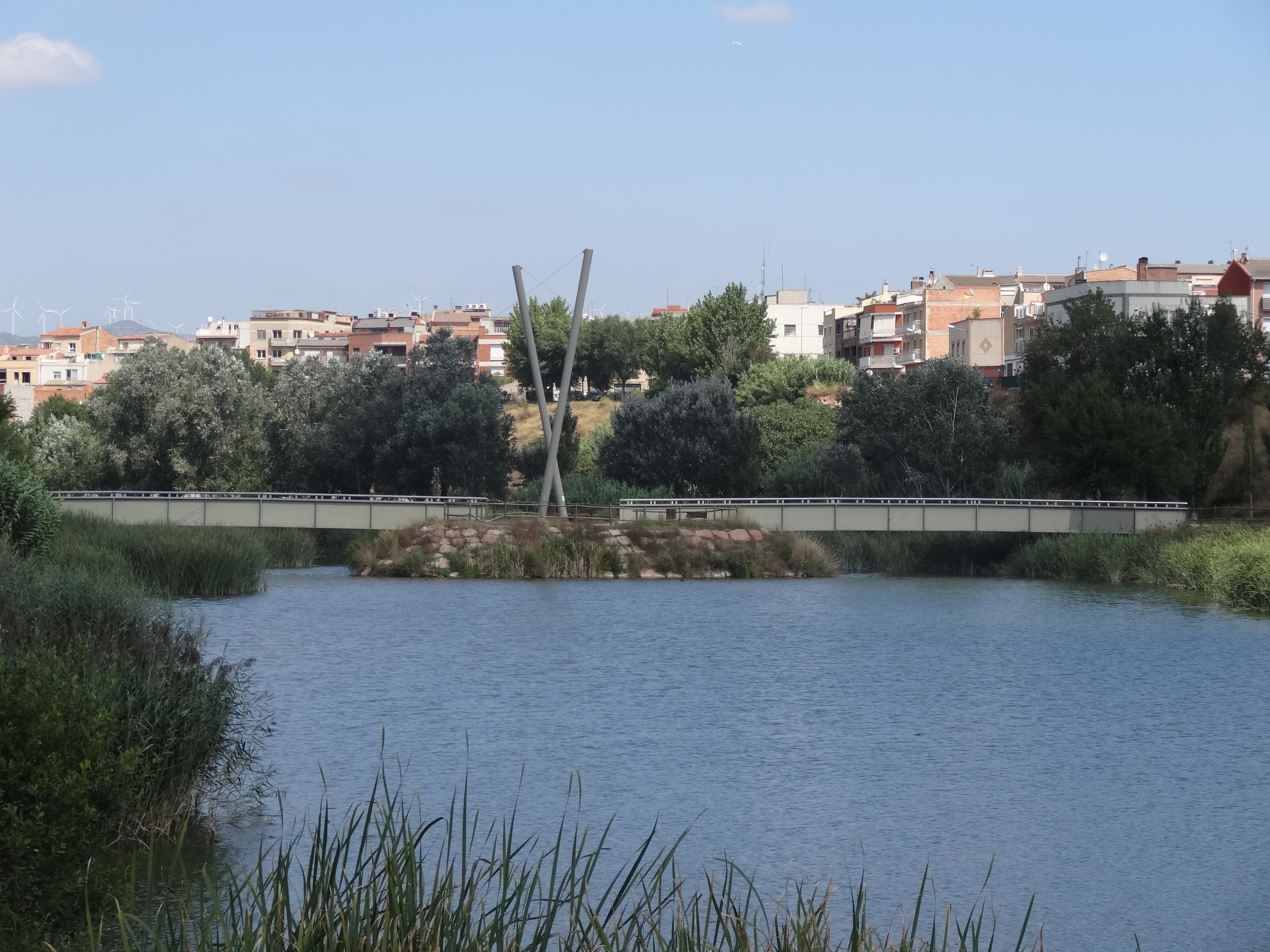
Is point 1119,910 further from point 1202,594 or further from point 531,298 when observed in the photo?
point 531,298

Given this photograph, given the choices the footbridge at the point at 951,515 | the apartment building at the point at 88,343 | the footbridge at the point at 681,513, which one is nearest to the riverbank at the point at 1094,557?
the footbridge at the point at 951,515

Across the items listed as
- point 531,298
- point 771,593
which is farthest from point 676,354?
point 771,593

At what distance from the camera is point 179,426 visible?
246ft

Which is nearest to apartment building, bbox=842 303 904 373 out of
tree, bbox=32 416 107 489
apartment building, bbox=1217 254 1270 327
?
apartment building, bbox=1217 254 1270 327

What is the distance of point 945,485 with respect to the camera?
70.9 m

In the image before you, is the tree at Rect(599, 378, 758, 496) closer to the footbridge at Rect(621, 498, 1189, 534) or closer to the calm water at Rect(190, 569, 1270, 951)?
the footbridge at Rect(621, 498, 1189, 534)

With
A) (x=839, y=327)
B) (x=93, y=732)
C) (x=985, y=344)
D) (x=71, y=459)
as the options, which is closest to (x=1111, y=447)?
(x=71, y=459)

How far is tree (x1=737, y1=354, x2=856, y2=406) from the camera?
10650 centimetres

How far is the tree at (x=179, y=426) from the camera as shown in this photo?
7538cm

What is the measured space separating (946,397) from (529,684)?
1847 inches

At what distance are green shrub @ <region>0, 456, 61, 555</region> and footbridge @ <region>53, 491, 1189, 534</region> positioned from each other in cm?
2255

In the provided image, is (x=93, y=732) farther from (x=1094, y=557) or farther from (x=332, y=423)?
(x=332, y=423)

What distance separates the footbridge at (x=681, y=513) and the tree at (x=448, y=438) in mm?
13516

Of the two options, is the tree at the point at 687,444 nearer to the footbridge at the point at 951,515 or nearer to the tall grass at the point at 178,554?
the footbridge at the point at 951,515
